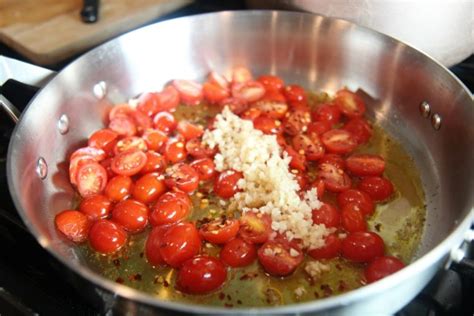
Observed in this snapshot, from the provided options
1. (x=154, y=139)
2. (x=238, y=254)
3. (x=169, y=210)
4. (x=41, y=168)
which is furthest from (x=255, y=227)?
(x=41, y=168)

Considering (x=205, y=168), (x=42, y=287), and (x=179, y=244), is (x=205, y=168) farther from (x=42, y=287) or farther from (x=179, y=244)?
(x=42, y=287)

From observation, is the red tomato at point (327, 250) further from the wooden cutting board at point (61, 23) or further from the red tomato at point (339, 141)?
the wooden cutting board at point (61, 23)

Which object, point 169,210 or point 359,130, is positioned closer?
point 169,210

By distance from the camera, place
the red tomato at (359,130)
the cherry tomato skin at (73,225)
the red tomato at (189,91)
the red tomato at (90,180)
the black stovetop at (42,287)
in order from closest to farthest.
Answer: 1. the black stovetop at (42,287)
2. the cherry tomato skin at (73,225)
3. the red tomato at (90,180)
4. the red tomato at (359,130)
5. the red tomato at (189,91)

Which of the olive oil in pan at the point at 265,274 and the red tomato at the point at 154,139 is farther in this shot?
the red tomato at the point at 154,139

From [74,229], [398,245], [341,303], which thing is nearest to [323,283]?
[398,245]

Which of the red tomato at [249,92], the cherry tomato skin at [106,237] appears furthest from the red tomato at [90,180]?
the red tomato at [249,92]

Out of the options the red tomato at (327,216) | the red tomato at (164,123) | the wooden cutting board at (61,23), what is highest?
the wooden cutting board at (61,23)
